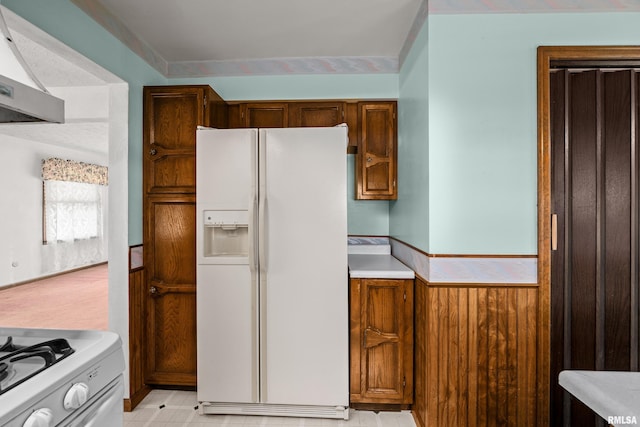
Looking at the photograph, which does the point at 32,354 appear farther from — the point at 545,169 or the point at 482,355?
the point at 545,169

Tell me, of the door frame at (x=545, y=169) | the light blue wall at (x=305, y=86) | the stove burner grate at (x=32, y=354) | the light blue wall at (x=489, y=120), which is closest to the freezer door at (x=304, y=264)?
the light blue wall at (x=489, y=120)

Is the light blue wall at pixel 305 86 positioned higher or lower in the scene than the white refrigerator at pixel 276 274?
higher

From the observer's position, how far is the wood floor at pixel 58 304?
418cm

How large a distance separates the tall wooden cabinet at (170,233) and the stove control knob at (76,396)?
5.11ft

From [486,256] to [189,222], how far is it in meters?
1.95

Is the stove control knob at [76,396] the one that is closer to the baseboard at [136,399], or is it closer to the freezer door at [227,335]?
the freezer door at [227,335]

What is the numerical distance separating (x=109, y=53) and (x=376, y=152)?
1.95m

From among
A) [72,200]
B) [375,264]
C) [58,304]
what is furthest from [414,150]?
[72,200]

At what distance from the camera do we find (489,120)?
198 centimetres

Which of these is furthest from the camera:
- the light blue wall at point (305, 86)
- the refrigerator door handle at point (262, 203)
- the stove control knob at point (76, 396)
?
the light blue wall at point (305, 86)

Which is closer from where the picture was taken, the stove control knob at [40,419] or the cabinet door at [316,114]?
the stove control knob at [40,419]

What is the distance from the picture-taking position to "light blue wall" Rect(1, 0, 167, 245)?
176 cm

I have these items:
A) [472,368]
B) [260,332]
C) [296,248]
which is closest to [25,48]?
[296,248]

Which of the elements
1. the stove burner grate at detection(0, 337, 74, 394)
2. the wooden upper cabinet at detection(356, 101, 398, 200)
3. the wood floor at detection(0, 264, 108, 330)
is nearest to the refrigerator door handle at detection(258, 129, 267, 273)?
the wooden upper cabinet at detection(356, 101, 398, 200)
